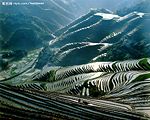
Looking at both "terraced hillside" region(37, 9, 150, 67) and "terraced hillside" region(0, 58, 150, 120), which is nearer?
"terraced hillside" region(0, 58, 150, 120)

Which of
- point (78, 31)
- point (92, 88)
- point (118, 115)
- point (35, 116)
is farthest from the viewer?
point (78, 31)

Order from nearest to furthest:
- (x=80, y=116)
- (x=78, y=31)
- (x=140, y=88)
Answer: (x=80, y=116) < (x=140, y=88) < (x=78, y=31)

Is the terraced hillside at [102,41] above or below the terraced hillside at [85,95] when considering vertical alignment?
above

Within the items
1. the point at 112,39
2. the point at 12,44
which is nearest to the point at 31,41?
the point at 12,44

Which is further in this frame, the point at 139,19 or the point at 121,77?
the point at 139,19

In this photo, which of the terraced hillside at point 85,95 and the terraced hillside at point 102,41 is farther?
the terraced hillside at point 102,41

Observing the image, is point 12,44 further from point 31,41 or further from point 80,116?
point 80,116

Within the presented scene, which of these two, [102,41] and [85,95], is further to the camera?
[102,41]

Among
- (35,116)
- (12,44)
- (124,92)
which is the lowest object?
(35,116)

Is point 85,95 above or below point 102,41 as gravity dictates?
below

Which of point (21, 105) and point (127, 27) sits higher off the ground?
point (127, 27)

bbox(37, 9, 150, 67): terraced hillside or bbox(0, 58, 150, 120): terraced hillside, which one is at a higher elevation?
bbox(37, 9, 150, 67): terraced hillside
